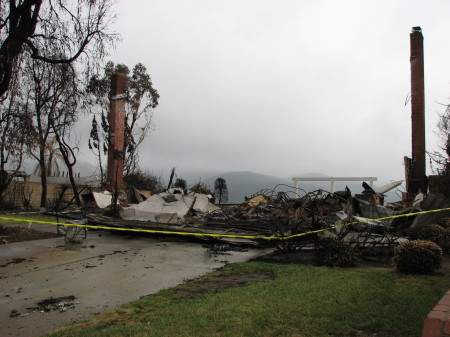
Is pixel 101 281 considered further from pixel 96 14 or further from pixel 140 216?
pixel 96 14

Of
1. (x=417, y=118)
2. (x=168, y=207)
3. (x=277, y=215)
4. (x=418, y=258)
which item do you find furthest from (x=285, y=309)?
(x=417, y=118)

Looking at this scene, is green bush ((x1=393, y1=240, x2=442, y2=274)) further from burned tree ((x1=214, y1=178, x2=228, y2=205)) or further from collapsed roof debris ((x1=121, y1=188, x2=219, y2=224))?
burned tree ((x1=214, y1=178, x2=228, y2=205))

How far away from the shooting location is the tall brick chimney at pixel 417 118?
1711cm

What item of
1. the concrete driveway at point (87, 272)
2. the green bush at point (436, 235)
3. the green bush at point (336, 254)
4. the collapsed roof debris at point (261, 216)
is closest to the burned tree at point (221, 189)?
the collapsed roof debris at point (261, 216)

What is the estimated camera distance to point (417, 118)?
58.2 feet

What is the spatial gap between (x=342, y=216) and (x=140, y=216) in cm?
611

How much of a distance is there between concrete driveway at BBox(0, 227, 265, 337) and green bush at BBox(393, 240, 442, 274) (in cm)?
295

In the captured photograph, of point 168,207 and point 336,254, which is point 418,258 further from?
point 168,207

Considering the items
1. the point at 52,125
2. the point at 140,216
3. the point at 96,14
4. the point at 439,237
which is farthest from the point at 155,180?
the point at 439,237

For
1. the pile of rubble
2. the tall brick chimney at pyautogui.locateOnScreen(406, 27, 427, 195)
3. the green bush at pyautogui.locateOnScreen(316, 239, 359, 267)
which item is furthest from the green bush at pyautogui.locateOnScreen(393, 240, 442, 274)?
the tall brick chimney at pyautogui.locateOnScreen(406, 27, 427, 195)

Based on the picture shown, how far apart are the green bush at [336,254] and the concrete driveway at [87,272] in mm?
1592

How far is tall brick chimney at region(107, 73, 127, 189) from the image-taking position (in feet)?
70.2

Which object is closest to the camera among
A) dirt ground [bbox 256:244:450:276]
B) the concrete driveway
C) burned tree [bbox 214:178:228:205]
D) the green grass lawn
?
the green grass lawn

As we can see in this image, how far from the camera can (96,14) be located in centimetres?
966
